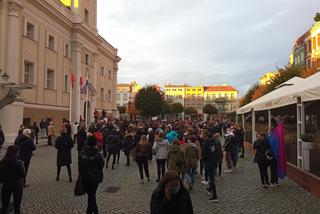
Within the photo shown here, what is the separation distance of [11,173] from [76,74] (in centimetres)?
3594

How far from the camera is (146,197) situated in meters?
10.2

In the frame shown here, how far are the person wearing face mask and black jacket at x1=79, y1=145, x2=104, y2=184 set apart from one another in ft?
11.0

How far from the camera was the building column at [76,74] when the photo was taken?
4209 cm

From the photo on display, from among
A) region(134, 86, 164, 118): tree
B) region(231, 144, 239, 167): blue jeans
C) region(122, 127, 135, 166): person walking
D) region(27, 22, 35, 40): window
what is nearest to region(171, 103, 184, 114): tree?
region(134, 86, 164, 118): tree

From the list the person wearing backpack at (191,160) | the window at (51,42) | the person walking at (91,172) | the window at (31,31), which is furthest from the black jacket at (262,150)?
the window at (51,42)

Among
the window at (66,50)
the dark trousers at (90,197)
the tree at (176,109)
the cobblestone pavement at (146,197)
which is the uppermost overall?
the window at (66,50)

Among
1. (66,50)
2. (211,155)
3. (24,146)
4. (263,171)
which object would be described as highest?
(66,50)

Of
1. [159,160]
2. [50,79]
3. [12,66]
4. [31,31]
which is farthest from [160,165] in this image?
[50,79]

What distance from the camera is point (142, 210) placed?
8.70 meters

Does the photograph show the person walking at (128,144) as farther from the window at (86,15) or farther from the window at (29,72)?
the window at (86,15)

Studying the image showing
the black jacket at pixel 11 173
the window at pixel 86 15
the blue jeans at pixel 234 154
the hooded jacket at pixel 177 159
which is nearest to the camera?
the black jacket at pixel 11 173

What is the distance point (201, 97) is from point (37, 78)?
127 metres

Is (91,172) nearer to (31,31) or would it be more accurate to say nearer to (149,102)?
(31,31)

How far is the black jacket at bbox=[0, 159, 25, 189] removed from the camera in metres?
7.34
